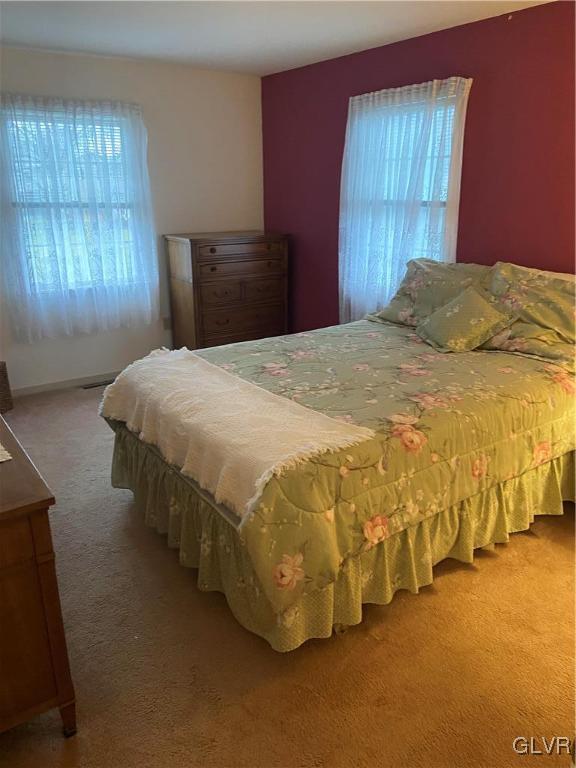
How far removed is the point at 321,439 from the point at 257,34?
2.68m

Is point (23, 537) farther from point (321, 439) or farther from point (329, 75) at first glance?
point (329, 75)

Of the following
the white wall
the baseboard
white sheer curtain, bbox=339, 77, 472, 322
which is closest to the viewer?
white sheer curtain, bbox=339, 77, 472, 322

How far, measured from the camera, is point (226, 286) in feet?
14.2

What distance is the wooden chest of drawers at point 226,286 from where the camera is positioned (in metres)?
4.21

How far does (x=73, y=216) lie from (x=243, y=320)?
4.65ft

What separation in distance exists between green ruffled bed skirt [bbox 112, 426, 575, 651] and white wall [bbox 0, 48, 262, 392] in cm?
189

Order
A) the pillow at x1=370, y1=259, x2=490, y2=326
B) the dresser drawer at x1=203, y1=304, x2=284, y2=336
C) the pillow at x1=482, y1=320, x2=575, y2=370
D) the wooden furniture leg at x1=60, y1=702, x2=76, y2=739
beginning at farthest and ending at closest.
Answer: the dresser drawer at x1=203, y1=304, x2=284, y2=336 < the pillow at x1=370, y1=259, x2=490, y2=326 < the pillow at x1=482, y1=320, x2=575, y2=370 < the wooden furniture leg at x1=60, y1=702, x2=76, y2=739

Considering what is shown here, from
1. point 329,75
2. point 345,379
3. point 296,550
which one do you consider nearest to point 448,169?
point 329,75

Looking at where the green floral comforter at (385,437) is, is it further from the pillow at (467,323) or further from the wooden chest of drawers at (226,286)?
the wooden chest of drawers at (226,286)

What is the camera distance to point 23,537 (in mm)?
1359

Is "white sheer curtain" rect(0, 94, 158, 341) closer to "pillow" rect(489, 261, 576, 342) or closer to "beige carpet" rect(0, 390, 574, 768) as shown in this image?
"beige carpet" rect(0, 390, 574, 768)

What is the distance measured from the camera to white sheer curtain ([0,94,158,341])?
12.3 ft

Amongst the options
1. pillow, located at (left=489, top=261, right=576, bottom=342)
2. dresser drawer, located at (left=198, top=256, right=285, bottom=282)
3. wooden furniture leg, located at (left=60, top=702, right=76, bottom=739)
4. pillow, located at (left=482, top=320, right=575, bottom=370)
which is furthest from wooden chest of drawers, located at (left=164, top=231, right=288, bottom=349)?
wooden furniture leg, located at (left=60, top=702, right=76, bottom=739)

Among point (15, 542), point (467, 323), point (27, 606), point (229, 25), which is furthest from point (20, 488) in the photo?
point (229, 25)
